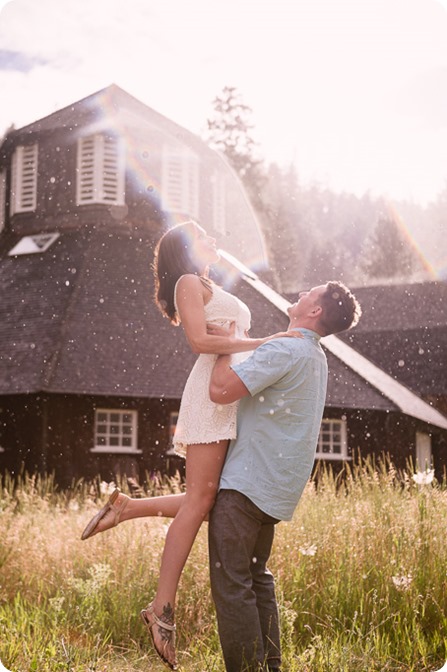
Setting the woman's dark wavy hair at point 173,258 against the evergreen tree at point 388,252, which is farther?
the evergreen tree at point 388,252

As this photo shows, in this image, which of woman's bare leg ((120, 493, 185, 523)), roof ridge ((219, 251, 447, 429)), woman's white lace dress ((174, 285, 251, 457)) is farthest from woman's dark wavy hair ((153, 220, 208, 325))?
roof ridge ((219, 251, 447, 429))

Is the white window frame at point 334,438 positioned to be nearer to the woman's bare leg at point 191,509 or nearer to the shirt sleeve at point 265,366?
the woman's bare leg at point 191,509

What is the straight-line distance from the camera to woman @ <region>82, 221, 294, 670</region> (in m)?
4.13

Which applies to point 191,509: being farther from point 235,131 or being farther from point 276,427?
point 235,131

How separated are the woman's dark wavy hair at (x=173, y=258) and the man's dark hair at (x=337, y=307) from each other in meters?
0.71

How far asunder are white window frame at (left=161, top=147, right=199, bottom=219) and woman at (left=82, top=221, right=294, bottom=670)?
518 cm

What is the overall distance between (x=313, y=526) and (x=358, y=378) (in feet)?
27.6

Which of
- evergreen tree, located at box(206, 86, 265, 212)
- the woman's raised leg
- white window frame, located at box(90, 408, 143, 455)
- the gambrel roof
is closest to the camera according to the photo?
the woman's raised leg

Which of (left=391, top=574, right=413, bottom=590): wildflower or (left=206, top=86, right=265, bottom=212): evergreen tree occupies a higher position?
(left=206, top=86, right=265, bottom=212): evergreen tree

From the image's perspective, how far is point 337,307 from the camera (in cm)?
418

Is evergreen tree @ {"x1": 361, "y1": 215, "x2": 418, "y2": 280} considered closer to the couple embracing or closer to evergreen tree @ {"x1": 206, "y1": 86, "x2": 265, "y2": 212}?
evergreen tree @ {"x1": 206, "y1": 86, "x2": 265, "y2": 212}

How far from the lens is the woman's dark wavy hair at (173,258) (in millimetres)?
4387

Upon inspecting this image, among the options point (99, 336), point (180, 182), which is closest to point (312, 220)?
point (180, 182)

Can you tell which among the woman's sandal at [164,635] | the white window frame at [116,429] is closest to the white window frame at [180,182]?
the white window frame at [116,429]
